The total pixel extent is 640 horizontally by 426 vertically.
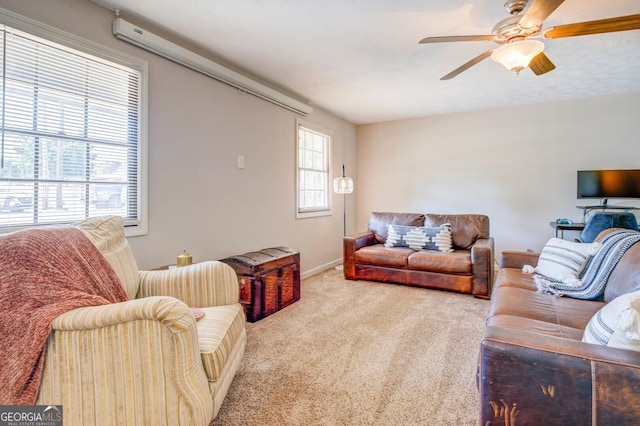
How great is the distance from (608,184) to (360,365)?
379cm

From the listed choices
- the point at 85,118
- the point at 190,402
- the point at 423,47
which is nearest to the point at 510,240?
the point at 423,47

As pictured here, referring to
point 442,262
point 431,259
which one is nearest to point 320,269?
point 431,259

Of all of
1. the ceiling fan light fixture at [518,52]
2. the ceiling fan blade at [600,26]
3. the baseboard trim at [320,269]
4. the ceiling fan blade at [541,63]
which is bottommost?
the baseboard trim at [320,269]

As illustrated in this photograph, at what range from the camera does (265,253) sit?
10.0ft

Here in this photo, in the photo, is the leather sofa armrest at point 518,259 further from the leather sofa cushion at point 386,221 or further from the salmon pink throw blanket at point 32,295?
the salmon pink throw blanket at point 32,295

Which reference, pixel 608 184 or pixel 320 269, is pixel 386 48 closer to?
A: pixel 320 269

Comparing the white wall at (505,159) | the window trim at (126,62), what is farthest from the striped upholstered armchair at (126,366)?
the white wall at (505,159)

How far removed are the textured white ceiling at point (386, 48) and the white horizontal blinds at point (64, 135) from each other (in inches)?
20.4

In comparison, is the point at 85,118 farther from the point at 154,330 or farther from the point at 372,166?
the point at 372,166

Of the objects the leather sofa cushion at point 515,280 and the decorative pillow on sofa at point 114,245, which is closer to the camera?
the decorative pillow on sofa at point 114,245

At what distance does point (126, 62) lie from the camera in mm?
2184

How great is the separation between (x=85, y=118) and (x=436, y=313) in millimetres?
3145

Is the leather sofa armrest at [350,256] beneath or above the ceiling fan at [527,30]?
beneath

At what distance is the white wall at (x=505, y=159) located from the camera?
13.0 feet
